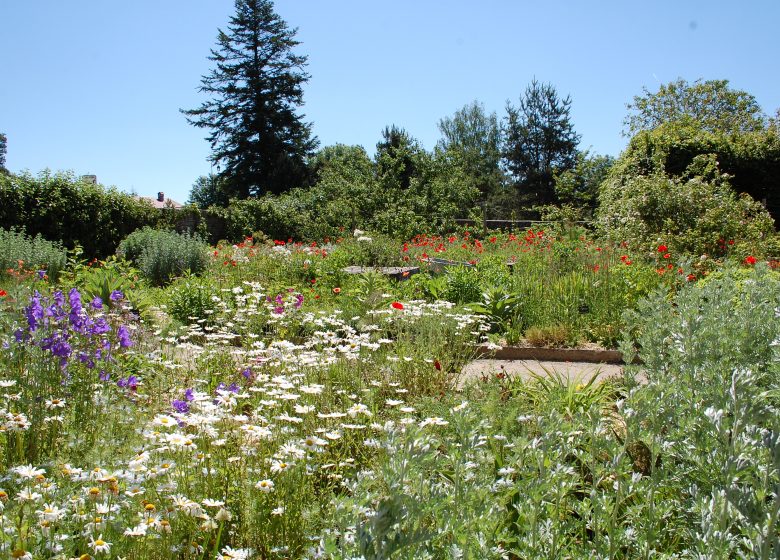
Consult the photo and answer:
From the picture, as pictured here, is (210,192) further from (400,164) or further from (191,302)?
(191,302)

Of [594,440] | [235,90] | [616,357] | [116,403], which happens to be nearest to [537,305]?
[616,357]

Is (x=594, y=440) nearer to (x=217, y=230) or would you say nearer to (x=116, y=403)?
(x=116, y=403)

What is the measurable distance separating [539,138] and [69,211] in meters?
32.2

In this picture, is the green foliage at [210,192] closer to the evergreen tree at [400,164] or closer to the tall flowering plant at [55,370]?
the evergreen tree at [400,164]

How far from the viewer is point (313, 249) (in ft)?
35.2

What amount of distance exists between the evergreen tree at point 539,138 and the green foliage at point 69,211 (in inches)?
1126

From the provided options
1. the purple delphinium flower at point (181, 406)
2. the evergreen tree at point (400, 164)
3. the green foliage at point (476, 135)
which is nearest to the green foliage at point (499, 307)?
the purple delphinium flower at point (181, 406)

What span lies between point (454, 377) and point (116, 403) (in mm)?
2624

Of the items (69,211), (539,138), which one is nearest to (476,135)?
(539,138)

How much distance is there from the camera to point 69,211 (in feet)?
46.7

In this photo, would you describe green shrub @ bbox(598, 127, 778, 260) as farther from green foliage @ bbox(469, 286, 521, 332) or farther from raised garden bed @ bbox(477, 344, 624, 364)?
raised garden bed @ bbox(477, 344, 624, 364)

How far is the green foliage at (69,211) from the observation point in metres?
13.5

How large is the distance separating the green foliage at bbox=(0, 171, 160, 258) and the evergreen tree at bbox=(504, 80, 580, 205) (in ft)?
93.8

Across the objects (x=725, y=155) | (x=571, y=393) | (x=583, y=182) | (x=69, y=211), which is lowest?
(x=571, y=393)
